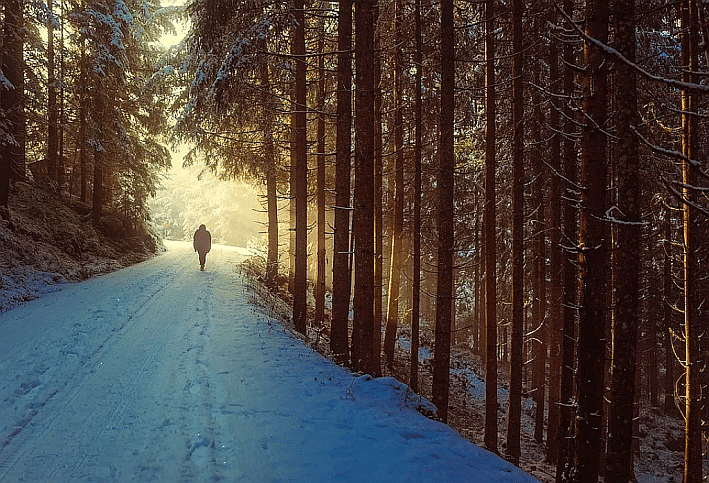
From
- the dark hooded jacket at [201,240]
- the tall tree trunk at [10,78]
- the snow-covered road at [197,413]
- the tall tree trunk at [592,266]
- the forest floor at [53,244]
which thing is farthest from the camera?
the dark hooded jacket at [201,240]

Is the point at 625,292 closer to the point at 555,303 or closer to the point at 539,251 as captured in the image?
the point at 555,303

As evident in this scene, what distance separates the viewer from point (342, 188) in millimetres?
10727

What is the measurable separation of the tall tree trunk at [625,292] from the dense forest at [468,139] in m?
0.03

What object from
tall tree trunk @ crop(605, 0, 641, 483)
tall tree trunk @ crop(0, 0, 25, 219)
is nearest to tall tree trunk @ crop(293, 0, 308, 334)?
tall tree trunk @ crop(605, 0, 641, 483)

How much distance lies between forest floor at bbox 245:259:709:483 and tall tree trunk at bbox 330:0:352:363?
1243 mm

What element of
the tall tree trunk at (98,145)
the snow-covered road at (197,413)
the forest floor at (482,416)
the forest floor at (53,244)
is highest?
the tall tree trunk at (98,145)

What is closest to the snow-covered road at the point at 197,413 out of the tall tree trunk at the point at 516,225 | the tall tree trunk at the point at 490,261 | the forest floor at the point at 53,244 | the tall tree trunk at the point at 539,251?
the tall tree trunk at the point at 490,261

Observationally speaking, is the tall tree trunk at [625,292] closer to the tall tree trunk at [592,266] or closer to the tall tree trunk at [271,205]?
the tall tree trunk at [592,266]

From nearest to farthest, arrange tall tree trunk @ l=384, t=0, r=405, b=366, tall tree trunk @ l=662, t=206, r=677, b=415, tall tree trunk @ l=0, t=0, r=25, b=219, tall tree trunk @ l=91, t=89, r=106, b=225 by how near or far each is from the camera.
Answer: tall tree trunk @ l=384, t=0, r=405, b=366 < tall tree trunk @ l=0, t=0, r=25, b=219 < tall tree trunk @ l=662, t=206, r=677, b=415 < tall tree trunk @ l=91, t=89, r=106, b=225

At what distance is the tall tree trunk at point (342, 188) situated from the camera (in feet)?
33.9

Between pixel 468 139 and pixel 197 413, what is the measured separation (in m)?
16.5

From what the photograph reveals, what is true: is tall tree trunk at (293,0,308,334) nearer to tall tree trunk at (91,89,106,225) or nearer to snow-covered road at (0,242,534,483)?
snow-covered road at (0,242,534,483)

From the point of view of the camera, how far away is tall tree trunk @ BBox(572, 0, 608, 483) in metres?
7.41

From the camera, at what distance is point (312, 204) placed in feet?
79.5
